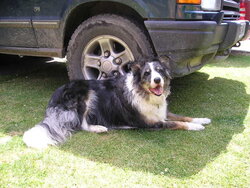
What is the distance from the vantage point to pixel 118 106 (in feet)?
11.6

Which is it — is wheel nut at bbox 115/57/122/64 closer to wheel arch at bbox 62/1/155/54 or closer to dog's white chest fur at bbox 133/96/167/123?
wheel arch at bbox 62/1/155/54

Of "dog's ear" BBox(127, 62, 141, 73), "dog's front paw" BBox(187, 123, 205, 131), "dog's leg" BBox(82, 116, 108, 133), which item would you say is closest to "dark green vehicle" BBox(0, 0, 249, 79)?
"dog's ear" BBox(127, 62, 141, 73)

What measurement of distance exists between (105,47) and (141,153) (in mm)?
1804

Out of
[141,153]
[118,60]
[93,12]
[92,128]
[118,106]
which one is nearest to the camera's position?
[141,153]

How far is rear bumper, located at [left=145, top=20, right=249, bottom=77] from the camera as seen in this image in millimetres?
3146

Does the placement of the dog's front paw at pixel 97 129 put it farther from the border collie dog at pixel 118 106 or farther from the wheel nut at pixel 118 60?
the wheel nut at pixel 118 60

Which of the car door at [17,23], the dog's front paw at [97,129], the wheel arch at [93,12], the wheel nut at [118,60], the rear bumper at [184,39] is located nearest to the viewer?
the rear bumper at [184,39]

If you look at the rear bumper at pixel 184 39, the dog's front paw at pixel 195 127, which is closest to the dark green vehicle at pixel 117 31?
the rear bumper at pixel 184 39

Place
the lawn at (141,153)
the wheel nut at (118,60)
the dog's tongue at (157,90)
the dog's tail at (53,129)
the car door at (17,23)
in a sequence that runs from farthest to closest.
A: the car door at (17,23) → the wheel nut at (118,60) → the dog's tongue at (157,90) → the dog's tail at (53,129) → the lawn at (141,153)

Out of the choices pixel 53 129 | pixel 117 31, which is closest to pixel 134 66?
pixel 117 31

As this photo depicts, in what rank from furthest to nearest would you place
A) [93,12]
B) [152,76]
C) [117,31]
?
[93,12] → [117,31] → [152,76]

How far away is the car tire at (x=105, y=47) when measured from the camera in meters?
3.59

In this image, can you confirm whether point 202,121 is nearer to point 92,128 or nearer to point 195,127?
point 195,127

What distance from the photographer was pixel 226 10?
391cm
